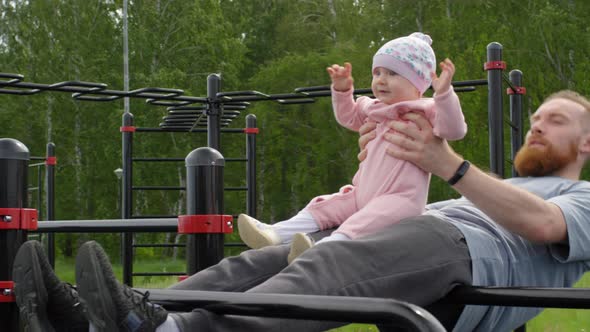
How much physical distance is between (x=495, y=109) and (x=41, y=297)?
3.02 meters

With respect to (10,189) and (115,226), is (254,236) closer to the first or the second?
(115,226)

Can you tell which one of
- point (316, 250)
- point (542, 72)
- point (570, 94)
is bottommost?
point (316, 250)

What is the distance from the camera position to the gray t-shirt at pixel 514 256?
234 cm

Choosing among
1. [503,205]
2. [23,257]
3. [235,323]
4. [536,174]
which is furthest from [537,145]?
[23,257]

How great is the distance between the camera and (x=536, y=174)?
2.75m

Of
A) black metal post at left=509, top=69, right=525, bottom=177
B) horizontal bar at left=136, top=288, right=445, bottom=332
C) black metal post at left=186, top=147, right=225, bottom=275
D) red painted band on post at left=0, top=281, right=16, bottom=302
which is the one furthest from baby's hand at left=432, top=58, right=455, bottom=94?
black metal post at left=509, top=69, right=525, bottom=177

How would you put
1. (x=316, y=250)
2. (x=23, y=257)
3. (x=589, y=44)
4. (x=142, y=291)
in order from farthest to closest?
(x=589, y=44), (x=316, y=250), (x=23, y=257), (x=142, y=291)

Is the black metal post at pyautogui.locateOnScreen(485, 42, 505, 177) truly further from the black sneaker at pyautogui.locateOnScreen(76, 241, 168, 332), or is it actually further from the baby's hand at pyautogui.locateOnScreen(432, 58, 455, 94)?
the black sneaker at pyautogui.locateOnScreen(76, 241, 168, 332)

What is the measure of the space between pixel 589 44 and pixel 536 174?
1753 centimetres

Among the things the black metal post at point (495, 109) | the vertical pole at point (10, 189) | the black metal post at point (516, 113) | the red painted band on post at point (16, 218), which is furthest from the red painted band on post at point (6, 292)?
the black metal post at point (516, 113)

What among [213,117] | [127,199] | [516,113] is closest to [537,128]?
[516,113]

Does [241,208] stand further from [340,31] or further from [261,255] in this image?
[261,255]

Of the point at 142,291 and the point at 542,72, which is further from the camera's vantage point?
the point at 542,72

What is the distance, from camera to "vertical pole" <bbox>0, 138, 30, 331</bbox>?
8.50 ft
